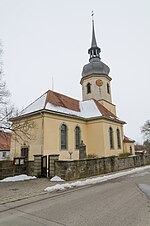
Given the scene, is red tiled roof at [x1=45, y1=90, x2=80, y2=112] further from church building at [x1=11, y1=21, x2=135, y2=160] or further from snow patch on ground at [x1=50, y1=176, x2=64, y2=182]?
snow patch on ground at [x1=50, y1=176, x2=64, y2=182]

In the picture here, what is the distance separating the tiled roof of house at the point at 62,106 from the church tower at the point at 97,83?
321cm

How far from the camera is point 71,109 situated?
24078mm

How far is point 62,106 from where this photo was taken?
73.8ft

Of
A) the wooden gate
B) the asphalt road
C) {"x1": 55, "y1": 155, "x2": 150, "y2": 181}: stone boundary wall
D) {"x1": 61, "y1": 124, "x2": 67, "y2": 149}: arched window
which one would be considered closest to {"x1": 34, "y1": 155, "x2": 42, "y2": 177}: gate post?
the wooden gate

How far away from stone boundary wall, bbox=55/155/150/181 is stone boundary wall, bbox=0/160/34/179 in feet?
8.39

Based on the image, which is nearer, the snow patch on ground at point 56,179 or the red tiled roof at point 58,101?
the snow patch on ground at point 56,179

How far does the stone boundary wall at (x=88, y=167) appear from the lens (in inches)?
469

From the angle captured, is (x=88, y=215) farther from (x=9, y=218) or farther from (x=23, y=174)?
(x=23, y=174)

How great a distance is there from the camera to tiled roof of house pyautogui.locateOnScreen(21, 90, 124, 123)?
2042 cm

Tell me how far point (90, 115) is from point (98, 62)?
1155 cm

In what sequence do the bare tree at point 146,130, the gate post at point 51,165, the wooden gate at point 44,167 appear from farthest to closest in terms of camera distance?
the bare tree at point 146,130, the wooden gate at point 44,167, the gate post at point 51,165

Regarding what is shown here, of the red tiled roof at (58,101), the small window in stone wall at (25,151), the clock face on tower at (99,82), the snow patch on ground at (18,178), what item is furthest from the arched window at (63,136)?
the clock face on tower at (99,82)

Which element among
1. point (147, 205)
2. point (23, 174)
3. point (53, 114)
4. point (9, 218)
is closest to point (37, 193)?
point (9, 218)

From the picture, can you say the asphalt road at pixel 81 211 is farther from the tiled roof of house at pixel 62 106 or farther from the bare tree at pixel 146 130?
the bare tree at pixel 146 130
